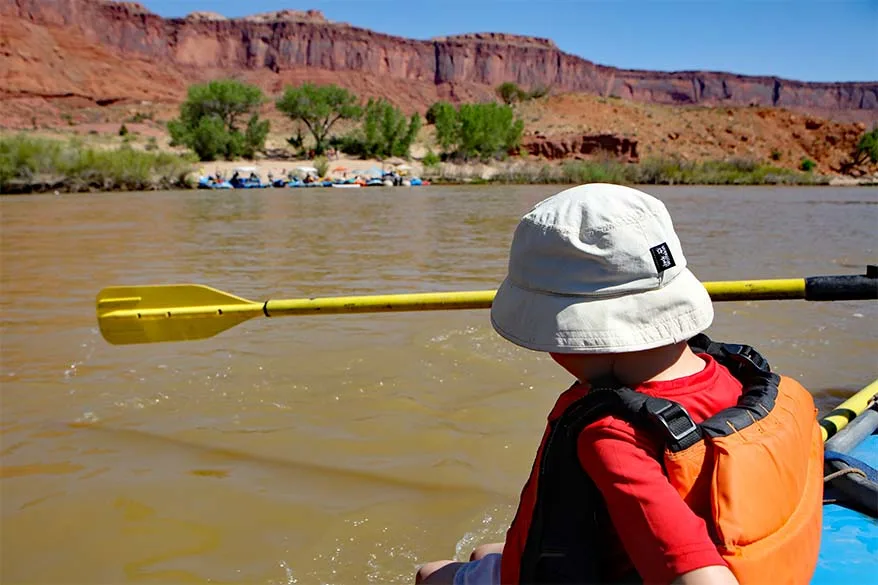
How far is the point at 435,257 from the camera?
7.49 metres

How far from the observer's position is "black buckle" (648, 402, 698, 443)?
90cm

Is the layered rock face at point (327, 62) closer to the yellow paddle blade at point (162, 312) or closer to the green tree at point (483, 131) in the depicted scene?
the green tree at point (483, 131)

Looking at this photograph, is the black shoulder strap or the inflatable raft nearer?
the black shoulder strap

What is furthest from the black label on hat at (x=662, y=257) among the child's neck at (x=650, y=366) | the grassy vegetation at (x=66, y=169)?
the grassy vegetation at (x=66, y=169)

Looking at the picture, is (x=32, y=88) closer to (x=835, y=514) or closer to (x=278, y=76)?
(x=278, y=76)

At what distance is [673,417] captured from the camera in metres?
0.91

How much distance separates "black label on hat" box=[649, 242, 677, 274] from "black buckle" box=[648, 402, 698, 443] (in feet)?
0.66

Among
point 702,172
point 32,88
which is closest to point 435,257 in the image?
point 702,172

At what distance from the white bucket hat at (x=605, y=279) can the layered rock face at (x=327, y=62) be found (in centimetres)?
7254

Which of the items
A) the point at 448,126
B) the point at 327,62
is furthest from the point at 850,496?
the point at 327,62

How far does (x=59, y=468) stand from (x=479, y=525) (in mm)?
1570

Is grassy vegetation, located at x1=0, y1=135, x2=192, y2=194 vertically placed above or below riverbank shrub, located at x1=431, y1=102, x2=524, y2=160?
below

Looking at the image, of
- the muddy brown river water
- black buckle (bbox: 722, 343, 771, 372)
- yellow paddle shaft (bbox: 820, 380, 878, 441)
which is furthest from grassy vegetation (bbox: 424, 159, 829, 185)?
black buckle (bbox: 722, 343, 771, 372)

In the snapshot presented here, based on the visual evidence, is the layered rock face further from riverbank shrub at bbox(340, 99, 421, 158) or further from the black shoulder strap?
the black shoulder strap
